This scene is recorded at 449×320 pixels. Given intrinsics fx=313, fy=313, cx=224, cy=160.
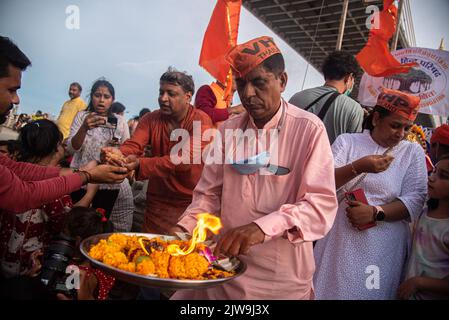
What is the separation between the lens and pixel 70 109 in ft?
19.9

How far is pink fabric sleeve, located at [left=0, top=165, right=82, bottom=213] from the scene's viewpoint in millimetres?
1847

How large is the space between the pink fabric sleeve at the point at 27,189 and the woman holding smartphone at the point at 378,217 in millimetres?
1872

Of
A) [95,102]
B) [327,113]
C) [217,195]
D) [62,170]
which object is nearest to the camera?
[217,195]

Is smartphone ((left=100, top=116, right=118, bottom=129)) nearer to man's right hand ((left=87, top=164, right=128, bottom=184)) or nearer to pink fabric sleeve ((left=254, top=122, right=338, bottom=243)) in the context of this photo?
man's right hand ((left=87, top=164, right=128, bottom=184))

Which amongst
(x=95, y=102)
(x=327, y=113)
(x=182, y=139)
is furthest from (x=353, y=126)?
(x=95, y=102)

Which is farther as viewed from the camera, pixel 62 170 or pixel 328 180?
pixel 62 170

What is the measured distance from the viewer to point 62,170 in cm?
258

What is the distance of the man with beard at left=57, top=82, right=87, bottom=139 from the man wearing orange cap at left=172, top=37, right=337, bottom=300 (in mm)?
5111

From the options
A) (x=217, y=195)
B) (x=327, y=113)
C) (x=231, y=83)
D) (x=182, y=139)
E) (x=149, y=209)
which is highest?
(x=231, y=83)

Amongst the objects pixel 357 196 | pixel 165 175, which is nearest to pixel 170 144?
pixel 165 175

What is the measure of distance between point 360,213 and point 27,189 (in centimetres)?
217

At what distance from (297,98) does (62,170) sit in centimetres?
231

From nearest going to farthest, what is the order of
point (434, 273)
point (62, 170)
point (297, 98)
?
1. point (434, 273)
2. point (62, 170)
3. point (297, 98)
